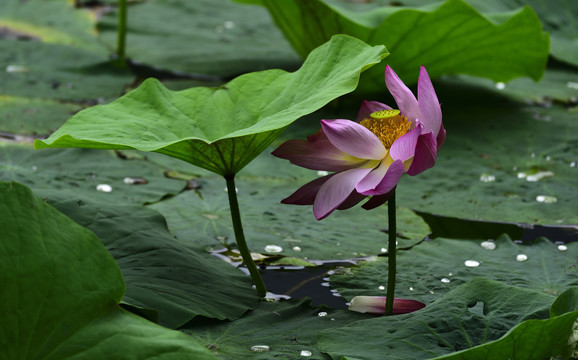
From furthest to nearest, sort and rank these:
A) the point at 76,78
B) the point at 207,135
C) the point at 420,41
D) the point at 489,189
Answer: the point at 76,78 → the point at 420,41 → the point at 489,189 → the point at 207,135

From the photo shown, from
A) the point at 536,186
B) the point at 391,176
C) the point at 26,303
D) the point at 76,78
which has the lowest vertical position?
the point at 76,78

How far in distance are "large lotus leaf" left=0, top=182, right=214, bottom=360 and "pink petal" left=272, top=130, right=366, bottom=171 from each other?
1.01 feet

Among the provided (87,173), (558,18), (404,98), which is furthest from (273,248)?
(558,18)

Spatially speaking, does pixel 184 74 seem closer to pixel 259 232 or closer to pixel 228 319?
pixel 259 232

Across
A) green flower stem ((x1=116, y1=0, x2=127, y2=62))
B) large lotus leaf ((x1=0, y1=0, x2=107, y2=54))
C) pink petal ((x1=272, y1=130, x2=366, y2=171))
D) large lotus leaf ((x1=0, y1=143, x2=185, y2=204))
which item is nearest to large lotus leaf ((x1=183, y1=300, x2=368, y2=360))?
pink petal ((x1=272, y1=130, x2=366, y2=171))

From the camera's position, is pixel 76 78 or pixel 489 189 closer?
pixel 489 189

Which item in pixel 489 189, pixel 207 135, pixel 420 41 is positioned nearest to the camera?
pixel 207 135

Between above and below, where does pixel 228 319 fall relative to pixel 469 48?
below

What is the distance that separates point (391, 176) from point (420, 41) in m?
1.10

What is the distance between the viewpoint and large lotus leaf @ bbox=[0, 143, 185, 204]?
150 centimetres

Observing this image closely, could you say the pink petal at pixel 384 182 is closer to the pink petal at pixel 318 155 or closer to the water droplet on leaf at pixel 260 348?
the pink petal at pixel 318 155

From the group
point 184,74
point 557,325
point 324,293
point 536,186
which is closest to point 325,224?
point 324,293

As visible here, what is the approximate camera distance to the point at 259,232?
1359mm

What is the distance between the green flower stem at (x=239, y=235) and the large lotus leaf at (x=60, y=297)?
0.88ft
